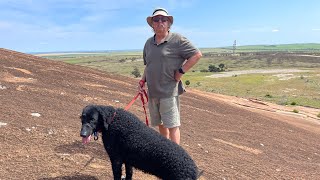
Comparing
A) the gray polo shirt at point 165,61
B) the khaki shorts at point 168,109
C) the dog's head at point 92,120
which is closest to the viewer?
the dog's head at point 92,120

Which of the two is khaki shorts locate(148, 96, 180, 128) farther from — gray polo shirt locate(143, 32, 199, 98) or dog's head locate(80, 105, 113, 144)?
dog's head locate(80, 105, 113, 144)

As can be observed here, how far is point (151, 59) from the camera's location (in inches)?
209

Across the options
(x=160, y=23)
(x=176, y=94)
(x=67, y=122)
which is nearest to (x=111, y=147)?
(x=176, y=94)

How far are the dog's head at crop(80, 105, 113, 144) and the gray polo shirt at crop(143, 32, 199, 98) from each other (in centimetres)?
96

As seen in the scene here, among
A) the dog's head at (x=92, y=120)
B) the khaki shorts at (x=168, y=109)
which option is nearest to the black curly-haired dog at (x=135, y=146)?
the dog's head at (x=92, y=120)

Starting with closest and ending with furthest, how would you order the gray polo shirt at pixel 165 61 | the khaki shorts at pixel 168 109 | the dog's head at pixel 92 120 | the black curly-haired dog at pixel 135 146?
the black curly-haired dog at pixel 135 146, the dog's head at pixel 92 120, the gray polo shirt at pixel 165 61, the khaki shorts at pixel 168 109

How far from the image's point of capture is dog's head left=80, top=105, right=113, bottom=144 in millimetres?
4484

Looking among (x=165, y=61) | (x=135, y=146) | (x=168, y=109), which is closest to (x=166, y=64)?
(x=165, y=61)

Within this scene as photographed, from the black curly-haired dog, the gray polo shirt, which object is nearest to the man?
the gray polo shirt

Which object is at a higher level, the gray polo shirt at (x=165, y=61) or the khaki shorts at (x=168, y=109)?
the gray polo shirt at (x=165, y=61)

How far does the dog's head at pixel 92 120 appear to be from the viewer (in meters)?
4.48

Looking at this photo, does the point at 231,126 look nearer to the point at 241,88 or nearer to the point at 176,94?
the point at 176,94

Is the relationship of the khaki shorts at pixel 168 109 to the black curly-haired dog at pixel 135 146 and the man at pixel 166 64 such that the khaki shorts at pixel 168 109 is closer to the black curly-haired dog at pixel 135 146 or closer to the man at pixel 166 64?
the man at pixel 166 64

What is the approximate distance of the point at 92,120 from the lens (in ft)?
15.0
